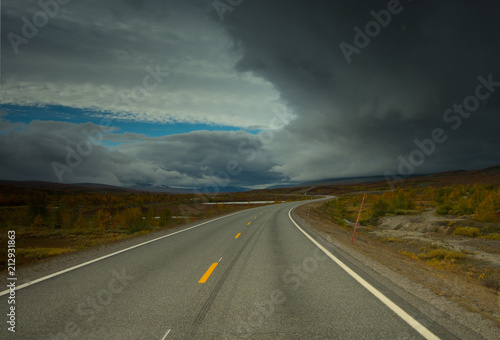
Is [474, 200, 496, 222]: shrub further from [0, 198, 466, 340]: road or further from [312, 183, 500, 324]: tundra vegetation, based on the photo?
[0, 198, 466, 340]: road

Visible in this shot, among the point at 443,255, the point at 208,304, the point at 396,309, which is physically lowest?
the point at 443,255

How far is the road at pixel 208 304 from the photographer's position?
3.56 metres

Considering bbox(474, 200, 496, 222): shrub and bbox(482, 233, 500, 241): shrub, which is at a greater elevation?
bbox(474, 200, 496, 222): shrub

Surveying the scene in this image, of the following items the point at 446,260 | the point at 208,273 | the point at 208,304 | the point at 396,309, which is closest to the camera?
the point at 396,309

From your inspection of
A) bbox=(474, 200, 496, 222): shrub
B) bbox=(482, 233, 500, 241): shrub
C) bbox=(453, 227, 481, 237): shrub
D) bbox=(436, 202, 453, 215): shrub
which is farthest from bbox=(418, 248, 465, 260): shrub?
bbox=(436, 202, 453, 215): shrub

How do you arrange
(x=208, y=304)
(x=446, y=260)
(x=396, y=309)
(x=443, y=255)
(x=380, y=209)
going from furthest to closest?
(x=380, y=209) < (x=443, y=255) < (x=446, y=260) < (x=208, y=304) < (x=396, y=309)

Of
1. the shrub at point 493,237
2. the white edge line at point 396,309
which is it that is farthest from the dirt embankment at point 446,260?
the white edge line at point 396,309

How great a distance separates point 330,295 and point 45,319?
455 cm

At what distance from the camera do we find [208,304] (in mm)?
4473

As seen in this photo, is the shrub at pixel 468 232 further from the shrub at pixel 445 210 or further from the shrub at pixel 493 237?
the shrub at pixel 445 210

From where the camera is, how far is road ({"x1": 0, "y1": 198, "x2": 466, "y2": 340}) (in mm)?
3557

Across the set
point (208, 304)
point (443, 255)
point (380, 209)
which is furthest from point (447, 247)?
point (380, 209)

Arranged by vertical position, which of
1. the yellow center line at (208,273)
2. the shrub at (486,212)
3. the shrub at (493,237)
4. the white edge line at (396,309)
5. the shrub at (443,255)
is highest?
the yellow center line at (208,273)

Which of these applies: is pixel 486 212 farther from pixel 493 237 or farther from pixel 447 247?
pixel 447 247
